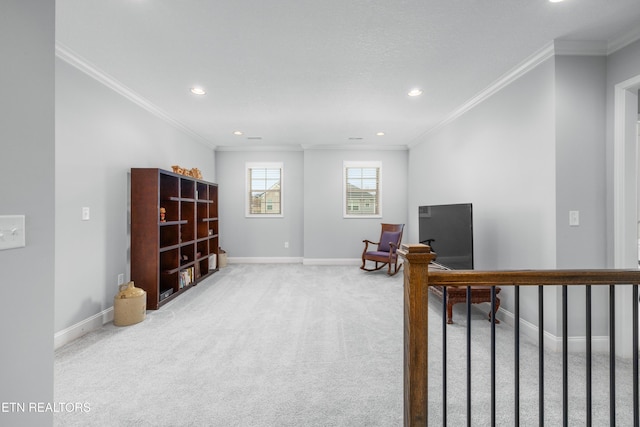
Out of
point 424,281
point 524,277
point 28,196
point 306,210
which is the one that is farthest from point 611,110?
point 306,210

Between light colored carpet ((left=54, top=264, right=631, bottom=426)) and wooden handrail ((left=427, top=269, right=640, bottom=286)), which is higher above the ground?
wooden handrail ((left=427, top=269, right=640, bottom=286))

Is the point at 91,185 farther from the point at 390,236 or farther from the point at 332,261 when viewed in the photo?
the point at 390,236

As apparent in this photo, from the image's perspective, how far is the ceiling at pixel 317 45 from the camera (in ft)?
6.48

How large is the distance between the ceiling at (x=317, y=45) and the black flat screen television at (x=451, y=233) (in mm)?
1383

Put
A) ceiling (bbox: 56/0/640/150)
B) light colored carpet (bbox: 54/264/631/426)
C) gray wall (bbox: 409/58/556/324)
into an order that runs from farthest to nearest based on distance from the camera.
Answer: gray wall (bbox: 409/58/556/324) → ceiling (bbox: 56/0/640/150) → light colored carpet (bbox: 54/264/631/426)

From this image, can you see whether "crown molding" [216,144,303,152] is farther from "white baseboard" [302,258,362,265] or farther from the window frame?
"white baseboard" [302,258,362,265]

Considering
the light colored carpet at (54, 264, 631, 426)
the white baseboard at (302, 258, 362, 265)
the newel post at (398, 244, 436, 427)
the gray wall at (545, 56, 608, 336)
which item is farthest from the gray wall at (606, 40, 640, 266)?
the white baseboard at (302, 258, 362, 265)

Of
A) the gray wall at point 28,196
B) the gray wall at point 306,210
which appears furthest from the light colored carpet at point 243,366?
the gray wall at point 306,210

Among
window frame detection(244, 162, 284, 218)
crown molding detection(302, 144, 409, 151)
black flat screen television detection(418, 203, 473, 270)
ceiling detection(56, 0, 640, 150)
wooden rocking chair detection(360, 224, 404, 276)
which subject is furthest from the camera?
window frame detection(244, 162, 284, 218)

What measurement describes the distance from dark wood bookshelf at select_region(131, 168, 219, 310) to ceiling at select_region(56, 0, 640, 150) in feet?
3.60

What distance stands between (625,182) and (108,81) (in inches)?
189

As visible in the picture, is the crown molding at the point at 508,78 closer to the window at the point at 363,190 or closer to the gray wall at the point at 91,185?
the window at the point at 363,190

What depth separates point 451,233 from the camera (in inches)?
138

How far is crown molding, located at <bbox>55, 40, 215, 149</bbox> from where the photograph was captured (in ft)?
8.23
